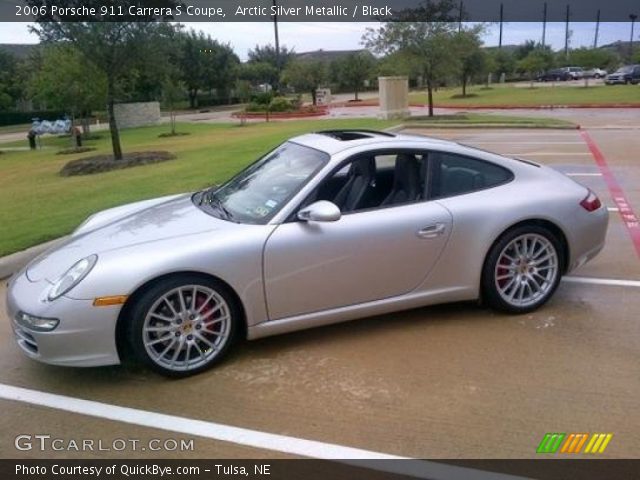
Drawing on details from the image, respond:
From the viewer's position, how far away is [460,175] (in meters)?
4.40

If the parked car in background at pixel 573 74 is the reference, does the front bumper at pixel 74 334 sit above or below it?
below

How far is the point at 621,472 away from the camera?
2736mm

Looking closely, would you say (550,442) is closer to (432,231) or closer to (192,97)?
(432,231)

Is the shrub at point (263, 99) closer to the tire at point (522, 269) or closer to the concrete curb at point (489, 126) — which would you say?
the concrete curb at point (489, 126)

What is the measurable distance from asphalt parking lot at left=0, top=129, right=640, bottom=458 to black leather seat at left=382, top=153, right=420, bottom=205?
35.5 inches

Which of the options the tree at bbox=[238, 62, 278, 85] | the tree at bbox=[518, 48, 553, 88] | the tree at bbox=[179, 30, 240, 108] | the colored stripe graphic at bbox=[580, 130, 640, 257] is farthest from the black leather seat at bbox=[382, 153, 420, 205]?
the tree at bbox=[238, 62, 278, 85]

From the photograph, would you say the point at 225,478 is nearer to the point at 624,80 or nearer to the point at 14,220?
the point at 14,220

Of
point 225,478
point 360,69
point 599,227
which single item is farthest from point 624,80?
point 225,478

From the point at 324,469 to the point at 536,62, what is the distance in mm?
62682

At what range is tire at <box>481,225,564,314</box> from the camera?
4.32m

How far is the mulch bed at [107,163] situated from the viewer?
15.2 m

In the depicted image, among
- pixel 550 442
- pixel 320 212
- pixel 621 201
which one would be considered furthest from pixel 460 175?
pixel 621 201

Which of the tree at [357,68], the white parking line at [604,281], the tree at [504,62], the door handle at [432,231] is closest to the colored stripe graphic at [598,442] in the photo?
the door handle at [432,231]

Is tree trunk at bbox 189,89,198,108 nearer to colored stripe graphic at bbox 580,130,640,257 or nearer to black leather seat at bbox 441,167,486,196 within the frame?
colored stripe graphic at bbox 580,130,640,257
